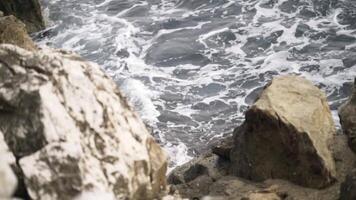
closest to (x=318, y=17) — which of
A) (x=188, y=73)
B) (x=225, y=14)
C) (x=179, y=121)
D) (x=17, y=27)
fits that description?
(x=225, y=14)

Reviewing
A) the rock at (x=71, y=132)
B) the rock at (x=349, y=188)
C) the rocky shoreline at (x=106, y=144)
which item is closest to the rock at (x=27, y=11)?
the rocky shoreline at (x=106, y=144)

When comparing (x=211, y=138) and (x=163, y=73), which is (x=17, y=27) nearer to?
(x=211, y=138)

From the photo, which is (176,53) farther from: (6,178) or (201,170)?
(6,178)

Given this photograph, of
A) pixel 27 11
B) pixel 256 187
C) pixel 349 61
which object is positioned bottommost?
pixel 349 61

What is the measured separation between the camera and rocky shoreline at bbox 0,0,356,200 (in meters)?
3.74

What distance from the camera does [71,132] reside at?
3928 mm

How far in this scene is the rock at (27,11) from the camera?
13.5 metres

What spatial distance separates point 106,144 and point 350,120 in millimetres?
3457

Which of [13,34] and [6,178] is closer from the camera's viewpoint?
[6,178]

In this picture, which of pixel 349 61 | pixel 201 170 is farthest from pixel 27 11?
pixel 201 170

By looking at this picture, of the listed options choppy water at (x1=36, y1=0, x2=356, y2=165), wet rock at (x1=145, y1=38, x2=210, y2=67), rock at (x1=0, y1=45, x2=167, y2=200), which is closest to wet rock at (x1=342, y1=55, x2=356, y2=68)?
choppy water at (x1=36, y1=0, x2=356, y2=165)

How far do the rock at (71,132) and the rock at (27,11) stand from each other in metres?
9.77

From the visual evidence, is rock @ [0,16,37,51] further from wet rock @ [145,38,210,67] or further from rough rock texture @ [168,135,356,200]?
wet rock @ [145,38,210,67]

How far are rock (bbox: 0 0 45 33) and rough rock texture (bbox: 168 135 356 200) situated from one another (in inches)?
341
